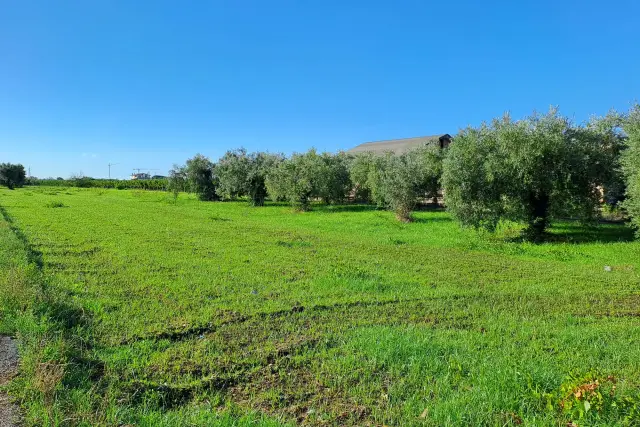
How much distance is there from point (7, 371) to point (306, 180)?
27.4m

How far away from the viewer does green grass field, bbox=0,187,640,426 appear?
3713 millimetres

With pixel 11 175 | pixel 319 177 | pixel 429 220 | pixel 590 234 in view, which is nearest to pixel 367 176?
pixel 319 177

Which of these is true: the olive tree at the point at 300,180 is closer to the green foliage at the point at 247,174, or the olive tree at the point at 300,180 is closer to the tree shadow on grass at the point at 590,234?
the green foliage at the point at 247,174

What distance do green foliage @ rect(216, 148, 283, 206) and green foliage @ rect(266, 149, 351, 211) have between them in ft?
9.33

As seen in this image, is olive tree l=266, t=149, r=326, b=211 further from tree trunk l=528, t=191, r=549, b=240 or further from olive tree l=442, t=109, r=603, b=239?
tree trunk l=528, t=191, r=549, b=240

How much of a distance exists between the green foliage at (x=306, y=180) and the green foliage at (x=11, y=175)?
226ft

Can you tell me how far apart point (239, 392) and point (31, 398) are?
189 cm

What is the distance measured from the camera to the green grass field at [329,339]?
3713mm

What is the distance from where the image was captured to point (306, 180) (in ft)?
103

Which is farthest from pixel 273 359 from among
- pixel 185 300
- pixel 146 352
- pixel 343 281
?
pixel 343 281

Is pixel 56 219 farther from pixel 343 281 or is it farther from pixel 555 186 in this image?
pixel 555 186

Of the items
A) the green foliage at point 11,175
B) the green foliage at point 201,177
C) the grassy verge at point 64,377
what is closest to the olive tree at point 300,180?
the green foliage at point 201,177

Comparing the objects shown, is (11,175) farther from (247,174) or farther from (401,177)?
(401,177)

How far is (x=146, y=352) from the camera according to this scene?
16.4 feet
